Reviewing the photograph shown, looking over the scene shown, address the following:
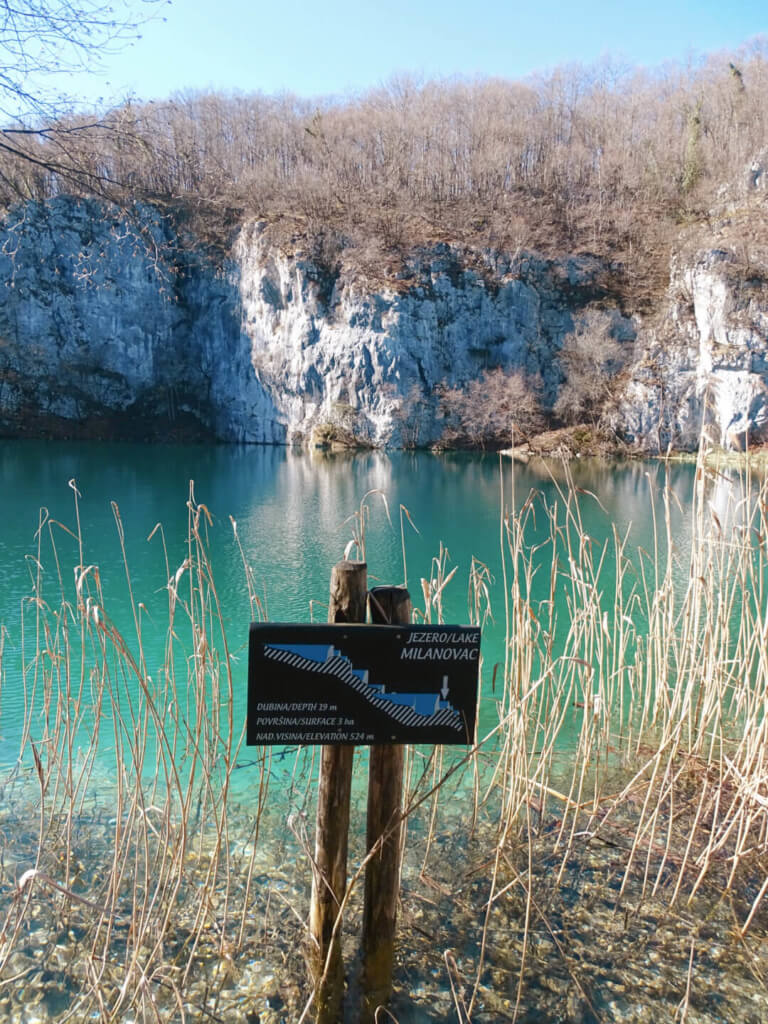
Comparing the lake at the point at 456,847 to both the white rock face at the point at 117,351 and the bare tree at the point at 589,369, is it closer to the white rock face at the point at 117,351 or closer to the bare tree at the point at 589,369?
the bare tree at the point at 589,369

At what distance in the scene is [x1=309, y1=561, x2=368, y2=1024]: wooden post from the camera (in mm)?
1667

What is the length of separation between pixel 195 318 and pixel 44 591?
1318 inches

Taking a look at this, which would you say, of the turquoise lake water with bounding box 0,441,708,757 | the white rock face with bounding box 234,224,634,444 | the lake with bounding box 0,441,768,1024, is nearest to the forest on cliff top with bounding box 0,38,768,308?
the white rock face with bounding box 234,224,634,444

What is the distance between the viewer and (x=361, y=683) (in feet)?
5.24

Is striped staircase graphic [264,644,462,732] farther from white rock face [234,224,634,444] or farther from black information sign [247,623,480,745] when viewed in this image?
white rock face [234,224,634,444]

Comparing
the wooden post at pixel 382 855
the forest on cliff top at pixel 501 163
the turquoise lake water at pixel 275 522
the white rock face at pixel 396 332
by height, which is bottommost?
the turquoise lake water at pixel 275 522

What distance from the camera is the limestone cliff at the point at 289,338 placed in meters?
33.5

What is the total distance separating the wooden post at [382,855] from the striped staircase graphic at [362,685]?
115 mm

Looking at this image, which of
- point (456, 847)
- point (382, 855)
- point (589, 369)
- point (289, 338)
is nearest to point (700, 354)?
point (589, 369)

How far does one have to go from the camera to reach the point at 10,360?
3459 centimetres

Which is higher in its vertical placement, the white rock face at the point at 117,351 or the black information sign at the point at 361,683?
the white rock face at the point at 117,351

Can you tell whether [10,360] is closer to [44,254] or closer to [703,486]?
[44,254]

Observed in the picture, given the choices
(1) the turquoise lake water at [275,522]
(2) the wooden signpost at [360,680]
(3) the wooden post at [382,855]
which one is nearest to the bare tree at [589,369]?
(1) the turquoise lake water at [275,522]

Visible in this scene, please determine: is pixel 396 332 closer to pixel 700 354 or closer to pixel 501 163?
pixel 700 354
